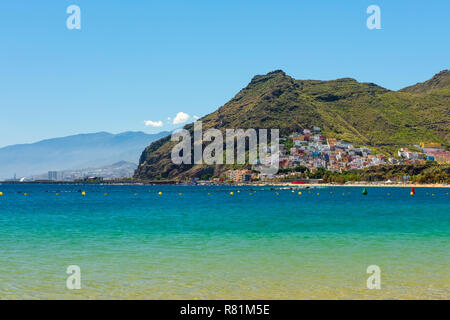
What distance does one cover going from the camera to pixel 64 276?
2091cm

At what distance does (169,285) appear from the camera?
19.2 meters

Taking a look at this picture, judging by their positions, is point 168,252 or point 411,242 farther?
point 411,242

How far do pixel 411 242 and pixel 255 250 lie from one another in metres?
11.4
